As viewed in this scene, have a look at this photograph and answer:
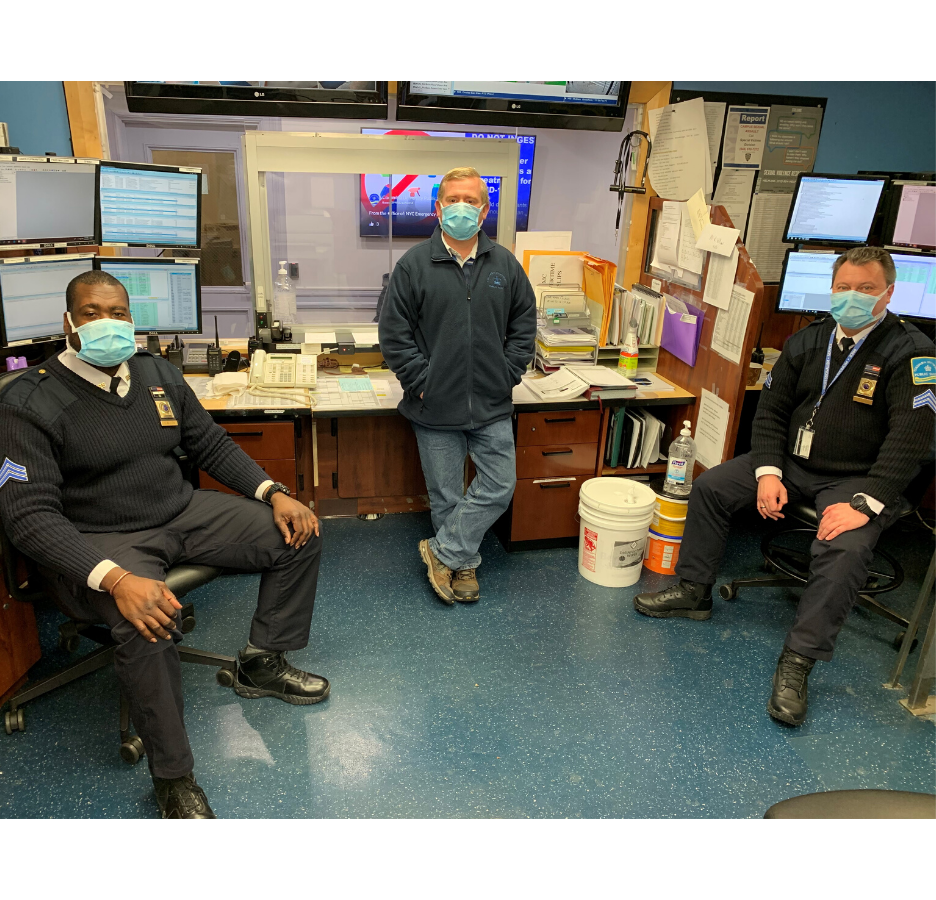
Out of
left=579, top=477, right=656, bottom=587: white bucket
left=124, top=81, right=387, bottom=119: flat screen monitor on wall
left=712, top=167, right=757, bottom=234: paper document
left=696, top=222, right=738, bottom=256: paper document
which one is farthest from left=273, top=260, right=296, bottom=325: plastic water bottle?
left=712, top=167, right=757, bottom=234: paper document

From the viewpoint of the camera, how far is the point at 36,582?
200 cm

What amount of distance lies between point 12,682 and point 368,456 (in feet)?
5.16

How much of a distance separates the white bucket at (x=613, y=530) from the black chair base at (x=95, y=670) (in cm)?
140

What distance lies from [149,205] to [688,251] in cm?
215

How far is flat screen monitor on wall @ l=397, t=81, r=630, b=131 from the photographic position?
9.92ft

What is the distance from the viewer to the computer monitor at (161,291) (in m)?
2.85

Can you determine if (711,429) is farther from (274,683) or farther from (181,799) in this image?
(181,799)

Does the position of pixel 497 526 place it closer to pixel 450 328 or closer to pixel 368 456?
pixel 368 456

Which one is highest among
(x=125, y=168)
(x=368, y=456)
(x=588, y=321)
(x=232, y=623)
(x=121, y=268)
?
(x=125, y=168)

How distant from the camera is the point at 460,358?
2672 millimetres

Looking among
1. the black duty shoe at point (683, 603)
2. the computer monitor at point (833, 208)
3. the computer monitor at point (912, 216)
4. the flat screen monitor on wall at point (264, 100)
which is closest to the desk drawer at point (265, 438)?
the flat screen monitor on wall at point (264, 100)

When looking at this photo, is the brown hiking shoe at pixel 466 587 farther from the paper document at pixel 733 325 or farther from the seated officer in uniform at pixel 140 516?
the paper document at pixel 733 325

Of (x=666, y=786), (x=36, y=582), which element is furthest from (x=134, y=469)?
(x=666, y=786)

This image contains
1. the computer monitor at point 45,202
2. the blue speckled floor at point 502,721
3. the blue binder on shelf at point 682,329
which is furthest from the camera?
the blue binder on shelf at point 682,329
